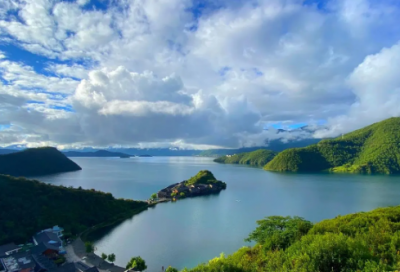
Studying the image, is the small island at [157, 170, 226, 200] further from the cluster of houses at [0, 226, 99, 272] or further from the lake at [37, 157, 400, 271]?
the cluster of houses at [0, 226, 99, 272]

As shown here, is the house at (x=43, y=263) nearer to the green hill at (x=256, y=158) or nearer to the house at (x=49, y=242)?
the house at (x=49, y=242)

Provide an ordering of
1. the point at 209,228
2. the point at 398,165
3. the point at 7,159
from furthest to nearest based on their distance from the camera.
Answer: the point at 398,165 → the point at 7,159 → the point at 209,228

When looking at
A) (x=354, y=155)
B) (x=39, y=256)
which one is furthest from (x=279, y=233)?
(x=354, y=155)

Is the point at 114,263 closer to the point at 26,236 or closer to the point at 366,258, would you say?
the point at 26,236

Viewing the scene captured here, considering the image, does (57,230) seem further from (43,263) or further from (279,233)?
(279,233)

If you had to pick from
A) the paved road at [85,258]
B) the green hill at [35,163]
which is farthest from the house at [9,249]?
the green hill at [35,163]

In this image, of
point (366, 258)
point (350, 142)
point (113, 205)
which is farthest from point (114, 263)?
point (350, 142)

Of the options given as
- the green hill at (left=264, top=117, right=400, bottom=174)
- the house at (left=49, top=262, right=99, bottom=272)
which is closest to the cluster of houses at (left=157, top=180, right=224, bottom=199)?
the house at (left=49, top=262, right=99, bottom=272)
